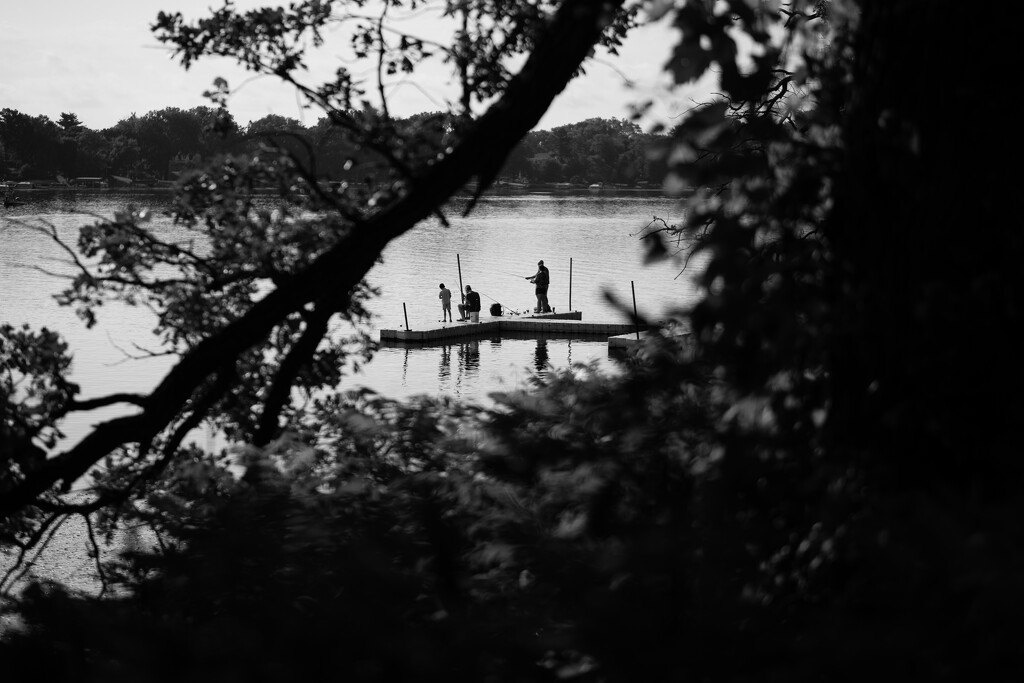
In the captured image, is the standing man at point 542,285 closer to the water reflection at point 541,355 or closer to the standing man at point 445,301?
the standing man at point 445,301

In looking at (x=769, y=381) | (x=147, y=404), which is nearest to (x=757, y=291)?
(x=769, y=381)

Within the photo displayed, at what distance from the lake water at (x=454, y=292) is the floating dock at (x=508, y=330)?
455 millimetres

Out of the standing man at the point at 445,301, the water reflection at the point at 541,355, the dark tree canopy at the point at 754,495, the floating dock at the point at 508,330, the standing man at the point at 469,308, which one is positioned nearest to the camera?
the dark tree canopy at the point at 754,495

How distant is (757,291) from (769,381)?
1.00 ft

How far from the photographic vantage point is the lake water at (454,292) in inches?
1212

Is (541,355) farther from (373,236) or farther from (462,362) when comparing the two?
(373,236)

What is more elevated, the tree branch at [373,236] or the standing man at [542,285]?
the tree branch at [373,236]

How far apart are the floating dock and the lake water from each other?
45cm

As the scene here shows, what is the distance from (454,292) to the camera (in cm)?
6172

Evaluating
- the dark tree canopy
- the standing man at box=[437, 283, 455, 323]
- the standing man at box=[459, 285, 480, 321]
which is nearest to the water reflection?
the standing man at box=[459, 285, 480, 321]

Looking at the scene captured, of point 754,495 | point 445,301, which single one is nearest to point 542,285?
point 445,301

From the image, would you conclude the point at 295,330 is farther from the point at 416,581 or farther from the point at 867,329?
the point at 867,329

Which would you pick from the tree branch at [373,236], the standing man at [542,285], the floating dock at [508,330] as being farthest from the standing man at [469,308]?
the tree branch at [373,236]

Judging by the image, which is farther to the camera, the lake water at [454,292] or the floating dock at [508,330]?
the floating dock at [508,330]
